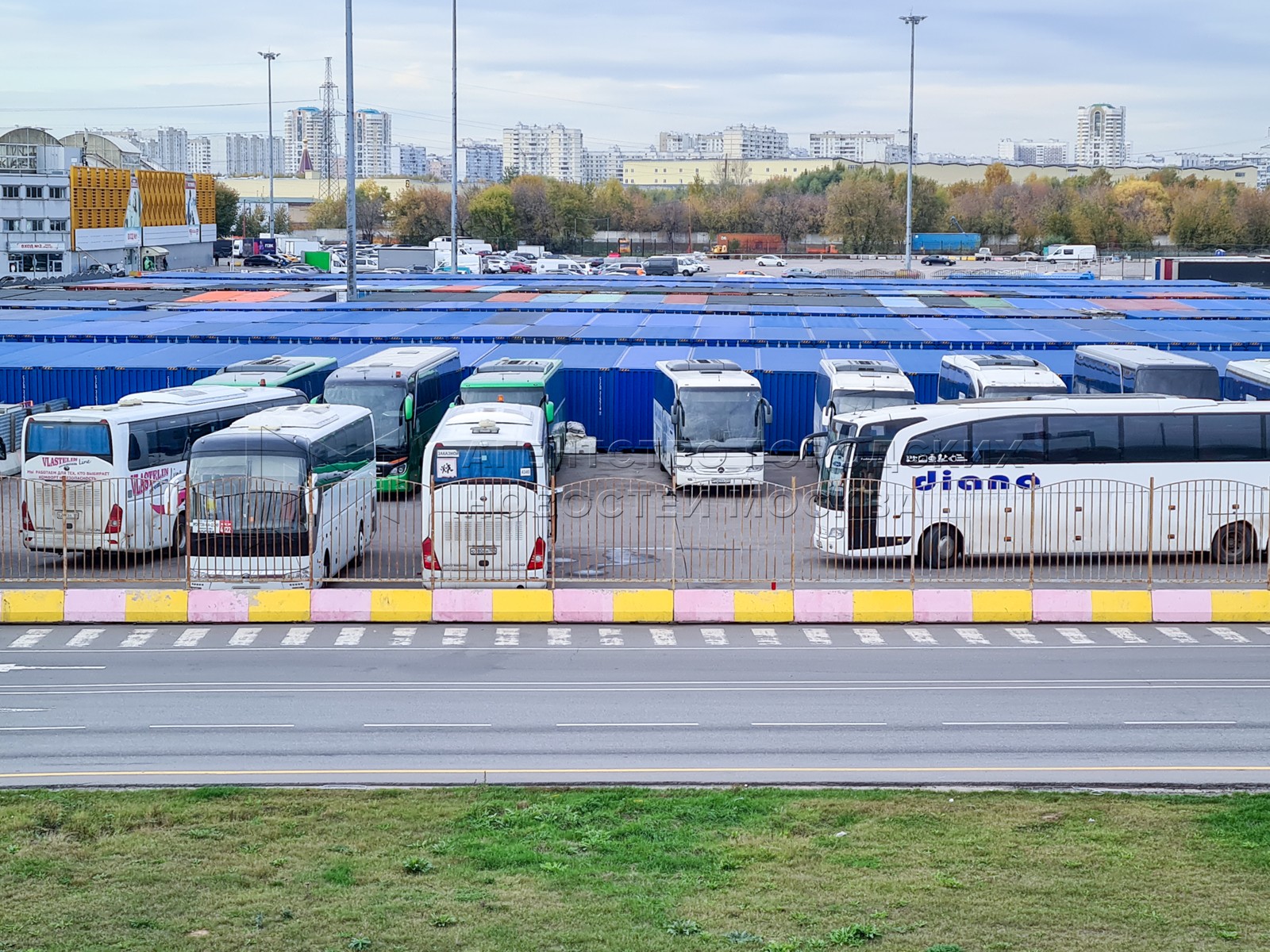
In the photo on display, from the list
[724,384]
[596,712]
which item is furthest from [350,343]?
[596,712]

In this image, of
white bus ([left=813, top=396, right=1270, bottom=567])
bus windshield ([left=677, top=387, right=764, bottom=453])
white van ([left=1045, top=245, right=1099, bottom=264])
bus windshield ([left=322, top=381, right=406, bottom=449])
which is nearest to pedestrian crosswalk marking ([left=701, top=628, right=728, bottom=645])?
white bus ([left=813, top=396, right=1270, bottom=567])

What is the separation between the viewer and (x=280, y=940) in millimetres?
8555

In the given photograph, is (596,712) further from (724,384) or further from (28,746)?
(724,384)

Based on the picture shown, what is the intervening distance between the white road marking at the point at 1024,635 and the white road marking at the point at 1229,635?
2.24 meters

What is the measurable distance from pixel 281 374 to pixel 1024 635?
1744 centimetres

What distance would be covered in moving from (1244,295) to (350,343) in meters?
36.1

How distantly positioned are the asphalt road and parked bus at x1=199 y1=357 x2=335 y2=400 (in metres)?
11.4

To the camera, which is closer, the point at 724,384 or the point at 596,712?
the point at 596,712

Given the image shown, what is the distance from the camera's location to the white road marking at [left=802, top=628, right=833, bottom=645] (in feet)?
58.2

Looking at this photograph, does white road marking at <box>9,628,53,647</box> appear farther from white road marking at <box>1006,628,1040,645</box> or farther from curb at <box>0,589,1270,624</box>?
white road marking at <box>1006,628,1040,645</box>

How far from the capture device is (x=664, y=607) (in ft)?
61.5

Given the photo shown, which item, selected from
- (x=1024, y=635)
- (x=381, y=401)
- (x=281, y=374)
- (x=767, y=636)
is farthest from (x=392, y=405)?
(x=1024, y=635)

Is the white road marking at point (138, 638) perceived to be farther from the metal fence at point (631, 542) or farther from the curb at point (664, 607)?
the metal fence at point (631, 542)

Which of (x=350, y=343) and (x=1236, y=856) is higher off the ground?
(x=350, y=343)
